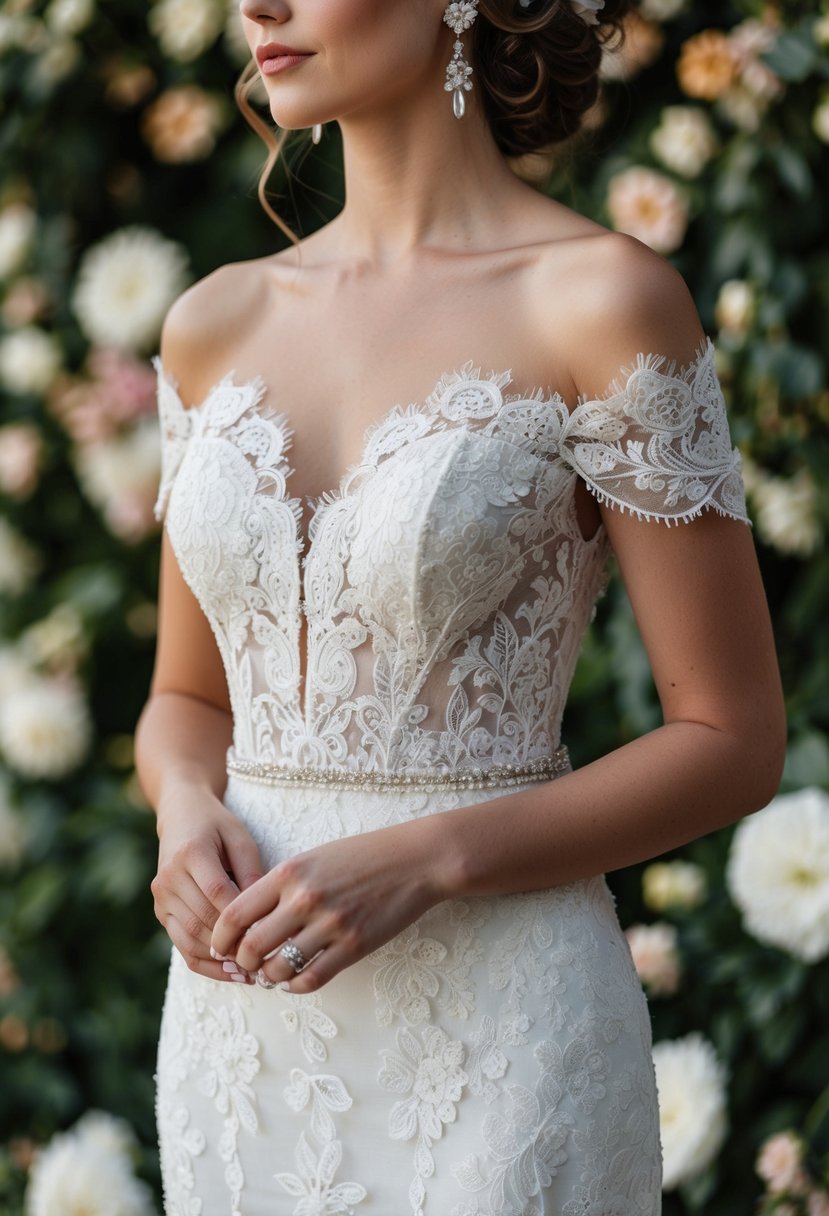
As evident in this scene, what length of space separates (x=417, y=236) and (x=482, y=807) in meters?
0.70

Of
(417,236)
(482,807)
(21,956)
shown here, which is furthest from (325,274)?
(21,956)

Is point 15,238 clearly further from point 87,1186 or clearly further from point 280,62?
point 87,1186

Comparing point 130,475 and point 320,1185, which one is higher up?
point 320,1185

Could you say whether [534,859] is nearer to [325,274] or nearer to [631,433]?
[631,433]

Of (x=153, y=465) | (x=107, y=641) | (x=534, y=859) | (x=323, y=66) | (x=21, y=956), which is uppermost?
(x=323, y=66)

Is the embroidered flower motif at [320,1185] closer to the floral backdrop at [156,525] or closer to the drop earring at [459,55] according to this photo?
the floral backdrop at [156,525]

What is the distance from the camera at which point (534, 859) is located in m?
1.51

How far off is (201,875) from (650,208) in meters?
1.49

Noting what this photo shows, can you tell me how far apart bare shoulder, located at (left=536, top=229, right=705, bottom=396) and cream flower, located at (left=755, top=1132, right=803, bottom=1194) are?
4.44 feet

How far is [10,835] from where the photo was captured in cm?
326

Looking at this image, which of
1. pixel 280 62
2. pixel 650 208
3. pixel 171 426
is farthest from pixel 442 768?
pixel 650 208

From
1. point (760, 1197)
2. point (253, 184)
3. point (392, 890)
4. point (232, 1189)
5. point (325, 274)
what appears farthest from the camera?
point (253, 184)

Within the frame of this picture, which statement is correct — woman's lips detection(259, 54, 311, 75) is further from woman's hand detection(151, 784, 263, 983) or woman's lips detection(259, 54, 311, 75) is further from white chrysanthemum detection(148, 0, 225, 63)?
white chrysanthemum detection(148, 0, 225, 63)

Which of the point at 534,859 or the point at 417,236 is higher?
the point at 417,236
